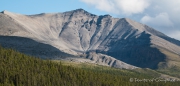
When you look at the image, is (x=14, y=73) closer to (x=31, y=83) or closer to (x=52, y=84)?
(x=31, y=83)

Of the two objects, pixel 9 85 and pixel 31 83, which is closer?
pixel 9 85

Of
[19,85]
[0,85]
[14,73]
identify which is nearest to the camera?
[0,85]

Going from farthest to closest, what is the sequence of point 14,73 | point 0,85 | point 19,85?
point 14,73 → point 19,85 → point 0,85

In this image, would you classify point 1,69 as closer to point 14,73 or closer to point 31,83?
point 14,73

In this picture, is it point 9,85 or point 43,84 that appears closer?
point 9,85

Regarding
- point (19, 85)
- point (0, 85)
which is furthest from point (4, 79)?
point (0, 85)

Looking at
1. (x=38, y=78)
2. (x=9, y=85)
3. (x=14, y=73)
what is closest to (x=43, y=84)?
(x=38, y=78)

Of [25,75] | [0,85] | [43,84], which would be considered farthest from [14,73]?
[0,85]
